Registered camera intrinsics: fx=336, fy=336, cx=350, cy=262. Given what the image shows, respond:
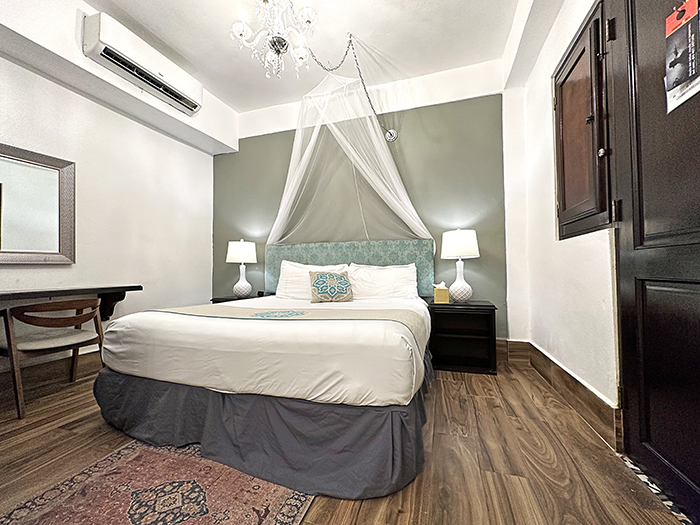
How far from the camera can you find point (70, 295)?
8.59 ft

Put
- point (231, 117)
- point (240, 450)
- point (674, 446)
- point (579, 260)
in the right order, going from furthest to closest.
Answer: point (231, 117), point (579, 260), point (240, 450), point (674, 446)

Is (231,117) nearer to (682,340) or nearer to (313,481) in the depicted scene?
(313,481)

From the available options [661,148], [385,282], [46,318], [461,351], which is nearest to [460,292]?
[461,351]

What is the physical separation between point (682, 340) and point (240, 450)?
6.01 ft

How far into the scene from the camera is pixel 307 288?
3.30 meters

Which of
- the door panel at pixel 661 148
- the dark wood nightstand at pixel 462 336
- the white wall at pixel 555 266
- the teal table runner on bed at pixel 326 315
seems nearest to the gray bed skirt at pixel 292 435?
the teal table runner on bed at pixel 326 315

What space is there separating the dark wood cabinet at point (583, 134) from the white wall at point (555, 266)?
118mm

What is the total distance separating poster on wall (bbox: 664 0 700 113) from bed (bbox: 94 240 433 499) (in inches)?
51.7

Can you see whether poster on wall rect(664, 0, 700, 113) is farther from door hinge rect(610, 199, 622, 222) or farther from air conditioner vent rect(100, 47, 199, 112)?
air conditioner vent rect(100, 47, 199, 112)

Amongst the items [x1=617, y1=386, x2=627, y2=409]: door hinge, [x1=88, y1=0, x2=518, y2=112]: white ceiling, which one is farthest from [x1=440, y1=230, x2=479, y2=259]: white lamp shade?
[x1=88, y1=0, x2=518, y2=112]: white ceiling

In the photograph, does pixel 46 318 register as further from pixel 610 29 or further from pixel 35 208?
pixel 610 29

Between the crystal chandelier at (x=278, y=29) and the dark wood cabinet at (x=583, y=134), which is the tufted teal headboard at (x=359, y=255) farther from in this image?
the crystal chandelier at (x=278, y=29)

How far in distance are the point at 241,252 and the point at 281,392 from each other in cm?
273

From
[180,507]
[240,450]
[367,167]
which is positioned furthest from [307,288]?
[180,507]
